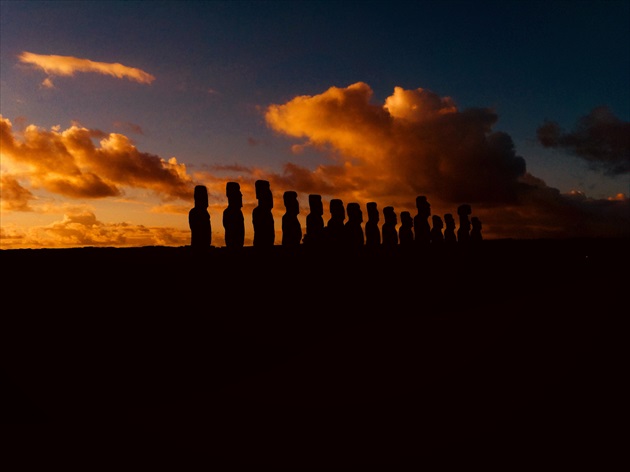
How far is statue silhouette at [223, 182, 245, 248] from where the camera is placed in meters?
12.8

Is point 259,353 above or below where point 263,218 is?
below

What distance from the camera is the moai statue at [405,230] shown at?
18422mm

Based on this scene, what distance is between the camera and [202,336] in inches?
320

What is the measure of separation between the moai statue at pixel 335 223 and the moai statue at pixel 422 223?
4533mm

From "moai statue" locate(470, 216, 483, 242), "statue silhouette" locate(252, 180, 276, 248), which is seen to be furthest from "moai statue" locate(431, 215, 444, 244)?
"statue silhouette" locate(252, 180, 276, 248)

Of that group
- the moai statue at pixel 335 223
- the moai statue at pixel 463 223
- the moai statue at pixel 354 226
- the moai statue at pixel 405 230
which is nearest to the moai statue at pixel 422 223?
the moai statue at pixel 405 230

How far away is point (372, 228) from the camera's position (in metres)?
16.8

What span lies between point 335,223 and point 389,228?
358cm

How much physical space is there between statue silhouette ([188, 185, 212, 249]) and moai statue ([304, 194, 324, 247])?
2.27m

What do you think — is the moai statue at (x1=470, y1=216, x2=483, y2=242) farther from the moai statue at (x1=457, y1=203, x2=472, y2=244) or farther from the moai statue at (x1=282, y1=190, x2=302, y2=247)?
the moai statue at (x1=282, y1=190, x2=302, y2=247)

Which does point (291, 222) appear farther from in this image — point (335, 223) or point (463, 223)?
point (463, 223)

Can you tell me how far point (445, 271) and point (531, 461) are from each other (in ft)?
40.1

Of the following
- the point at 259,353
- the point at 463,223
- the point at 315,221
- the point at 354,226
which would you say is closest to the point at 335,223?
the point at 315,221

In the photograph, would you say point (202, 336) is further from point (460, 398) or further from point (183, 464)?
point (460, 398)
